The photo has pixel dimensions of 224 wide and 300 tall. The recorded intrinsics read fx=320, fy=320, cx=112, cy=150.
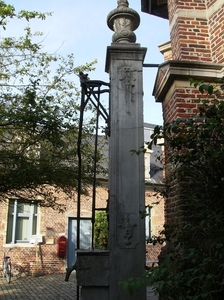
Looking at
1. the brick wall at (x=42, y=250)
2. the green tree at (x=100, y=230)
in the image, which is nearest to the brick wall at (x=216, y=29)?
the brick wall at (x=42, y=250)

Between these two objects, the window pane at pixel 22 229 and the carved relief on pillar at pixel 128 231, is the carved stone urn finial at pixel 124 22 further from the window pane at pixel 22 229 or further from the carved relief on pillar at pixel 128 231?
the window pane at pixel 22 229

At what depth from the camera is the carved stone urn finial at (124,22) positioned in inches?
156

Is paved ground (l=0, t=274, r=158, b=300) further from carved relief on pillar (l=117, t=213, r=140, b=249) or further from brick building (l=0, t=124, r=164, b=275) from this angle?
carved relief on pillar (l=117, t=213, r=140, b=249)

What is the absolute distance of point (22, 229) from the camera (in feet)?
49.2

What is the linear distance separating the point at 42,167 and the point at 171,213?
359 cm

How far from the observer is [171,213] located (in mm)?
4016

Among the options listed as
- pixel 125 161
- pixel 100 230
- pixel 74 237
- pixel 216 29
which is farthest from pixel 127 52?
pixel 74 237

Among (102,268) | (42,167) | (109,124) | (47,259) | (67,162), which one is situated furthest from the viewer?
(47,259)

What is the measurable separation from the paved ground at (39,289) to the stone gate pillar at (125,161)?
18.8 feet

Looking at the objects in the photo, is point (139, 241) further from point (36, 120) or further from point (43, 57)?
point (43, 57)

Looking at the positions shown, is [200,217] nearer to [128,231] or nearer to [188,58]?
[128,231]

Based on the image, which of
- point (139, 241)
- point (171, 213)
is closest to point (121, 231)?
point (139, 241)

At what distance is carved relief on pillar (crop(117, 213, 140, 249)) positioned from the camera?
3279 mm

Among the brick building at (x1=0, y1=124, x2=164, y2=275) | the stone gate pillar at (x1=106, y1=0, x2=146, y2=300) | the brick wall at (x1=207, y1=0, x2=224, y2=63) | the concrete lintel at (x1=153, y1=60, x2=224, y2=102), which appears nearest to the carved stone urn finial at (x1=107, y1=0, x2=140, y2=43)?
the stone gate pillar at (x1=106, y1=0, x2=146, y2=300)
